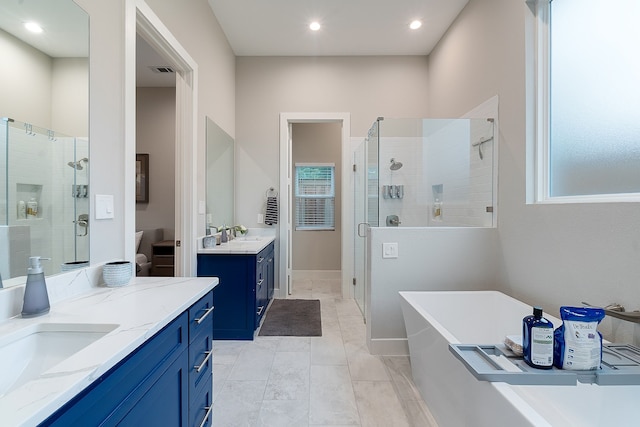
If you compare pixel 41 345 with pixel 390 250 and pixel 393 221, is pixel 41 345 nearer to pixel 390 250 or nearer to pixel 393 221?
pixel 390 250

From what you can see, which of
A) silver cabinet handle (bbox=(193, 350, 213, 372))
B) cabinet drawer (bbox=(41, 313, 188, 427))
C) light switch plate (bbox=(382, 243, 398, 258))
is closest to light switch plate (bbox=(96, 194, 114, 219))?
cabinet drawer (bbox=(41, 313, 188, 427))

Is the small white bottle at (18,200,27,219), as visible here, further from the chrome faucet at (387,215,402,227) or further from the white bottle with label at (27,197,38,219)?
the chrome faucet at (387,215,402,227)

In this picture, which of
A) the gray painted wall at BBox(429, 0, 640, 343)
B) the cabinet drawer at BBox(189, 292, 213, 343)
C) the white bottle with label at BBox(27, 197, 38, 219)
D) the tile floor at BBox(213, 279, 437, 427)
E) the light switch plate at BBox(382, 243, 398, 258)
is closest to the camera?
the white bottle with label at BBox(27, 197, 38, 219)

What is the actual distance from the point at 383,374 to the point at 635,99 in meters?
2.15

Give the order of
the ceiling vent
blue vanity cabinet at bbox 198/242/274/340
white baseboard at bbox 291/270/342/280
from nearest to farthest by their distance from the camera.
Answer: blue vanity cabinet at bbox 198/242/274/340 → the ceiling vent → white baseboard at bbox 291/270/342/280

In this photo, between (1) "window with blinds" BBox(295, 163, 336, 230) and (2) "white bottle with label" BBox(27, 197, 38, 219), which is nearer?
(2) "white bottle with label" BBox(27, 197, 38, 219)

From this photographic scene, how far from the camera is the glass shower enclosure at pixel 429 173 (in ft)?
8.60

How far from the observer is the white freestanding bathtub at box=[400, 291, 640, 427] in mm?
1049

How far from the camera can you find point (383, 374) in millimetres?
2229

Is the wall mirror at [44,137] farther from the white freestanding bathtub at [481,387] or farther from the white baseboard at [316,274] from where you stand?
the white baseboard at [316,274]

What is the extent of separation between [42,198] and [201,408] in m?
1.15

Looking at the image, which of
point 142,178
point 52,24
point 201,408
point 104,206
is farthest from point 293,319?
point 142,178

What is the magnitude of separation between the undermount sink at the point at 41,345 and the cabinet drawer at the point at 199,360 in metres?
0.43

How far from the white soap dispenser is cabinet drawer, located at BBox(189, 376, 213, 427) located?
67 cm
